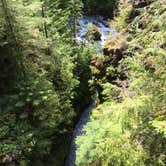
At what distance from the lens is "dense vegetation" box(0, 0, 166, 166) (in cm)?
834

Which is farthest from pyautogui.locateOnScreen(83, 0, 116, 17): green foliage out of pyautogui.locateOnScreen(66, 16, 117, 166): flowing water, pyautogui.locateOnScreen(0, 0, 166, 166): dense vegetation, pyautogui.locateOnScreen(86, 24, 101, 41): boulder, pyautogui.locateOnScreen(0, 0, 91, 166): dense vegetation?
pyautogui.locateOnScreen(0, 0, 91, 166): dense vegetation

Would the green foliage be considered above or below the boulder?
above

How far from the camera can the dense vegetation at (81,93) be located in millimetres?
8344

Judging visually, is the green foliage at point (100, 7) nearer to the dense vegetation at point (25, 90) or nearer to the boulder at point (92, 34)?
the boulder at point (92, 34)

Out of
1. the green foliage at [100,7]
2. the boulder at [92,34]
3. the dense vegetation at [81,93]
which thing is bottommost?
the dense vegetation at [81,93]

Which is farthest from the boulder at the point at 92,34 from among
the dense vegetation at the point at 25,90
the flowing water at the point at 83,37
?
the dense vegetation at the point at 25,90

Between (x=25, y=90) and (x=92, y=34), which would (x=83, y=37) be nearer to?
(x=92, y=34)

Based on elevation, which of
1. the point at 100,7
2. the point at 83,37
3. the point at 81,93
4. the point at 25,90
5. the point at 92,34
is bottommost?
the point at 25,90

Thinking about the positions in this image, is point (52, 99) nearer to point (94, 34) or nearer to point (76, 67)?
point (76, 67)

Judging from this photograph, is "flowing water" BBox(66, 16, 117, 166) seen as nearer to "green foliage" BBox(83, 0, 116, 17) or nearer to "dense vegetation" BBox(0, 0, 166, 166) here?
"dense vegetation" BBox(0, 0, 166, 166)

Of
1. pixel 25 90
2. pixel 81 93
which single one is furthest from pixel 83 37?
pixel 25 90

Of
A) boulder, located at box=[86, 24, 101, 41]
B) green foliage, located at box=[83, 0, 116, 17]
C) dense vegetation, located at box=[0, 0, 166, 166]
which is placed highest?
green foliage, located at box=[83, 0, 116, 17]

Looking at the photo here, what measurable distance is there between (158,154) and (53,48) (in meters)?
12.7

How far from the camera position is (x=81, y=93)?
26.1 m
